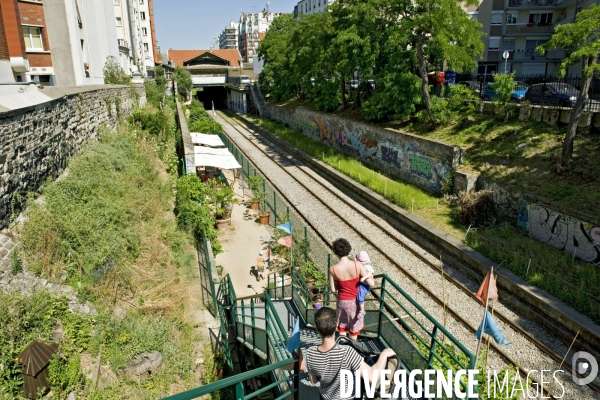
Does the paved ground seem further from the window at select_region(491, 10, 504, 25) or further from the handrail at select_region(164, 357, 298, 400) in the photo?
the window at select_region(491, 10, 504, 25)

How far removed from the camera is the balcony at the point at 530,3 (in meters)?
34.9

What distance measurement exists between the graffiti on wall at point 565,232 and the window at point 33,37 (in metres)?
26.7

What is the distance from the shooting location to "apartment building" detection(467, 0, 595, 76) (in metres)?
35.4

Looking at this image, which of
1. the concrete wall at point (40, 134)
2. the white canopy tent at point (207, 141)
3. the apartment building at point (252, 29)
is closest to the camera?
the concrete wall at point (40, 134)

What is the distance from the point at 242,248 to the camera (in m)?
15.0

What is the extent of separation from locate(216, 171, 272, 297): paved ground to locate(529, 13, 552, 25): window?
3182cm

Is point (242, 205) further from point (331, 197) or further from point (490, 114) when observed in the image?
point (490, 114)

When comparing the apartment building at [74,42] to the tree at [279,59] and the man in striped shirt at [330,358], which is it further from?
the man in striped shirt at [330,358]

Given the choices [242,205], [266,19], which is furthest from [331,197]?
[266,19]

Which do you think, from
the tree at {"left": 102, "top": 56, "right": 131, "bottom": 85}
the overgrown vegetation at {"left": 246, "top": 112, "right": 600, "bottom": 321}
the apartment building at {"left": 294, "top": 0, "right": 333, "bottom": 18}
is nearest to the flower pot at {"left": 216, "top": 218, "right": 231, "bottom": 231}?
the overgrown vegetation at {"left": 246, "top": 112, "right": 600, "bottom": 321}

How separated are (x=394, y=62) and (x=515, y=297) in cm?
1450

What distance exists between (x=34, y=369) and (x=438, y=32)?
19.6m

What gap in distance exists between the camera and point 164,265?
1061cm

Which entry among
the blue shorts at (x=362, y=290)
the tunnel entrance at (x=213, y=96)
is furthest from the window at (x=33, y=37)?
the tunnel entrance at (x=213, y=96)
